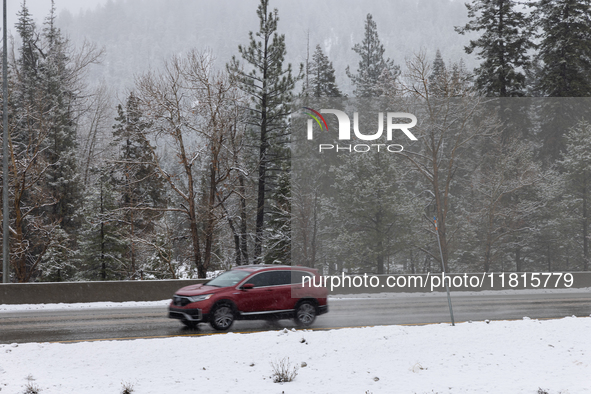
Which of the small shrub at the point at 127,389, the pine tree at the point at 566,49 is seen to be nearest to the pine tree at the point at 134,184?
the pine tree at the point at 566,49

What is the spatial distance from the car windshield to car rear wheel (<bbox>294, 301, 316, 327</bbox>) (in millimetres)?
1744

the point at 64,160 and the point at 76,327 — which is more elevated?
the point at 64,160

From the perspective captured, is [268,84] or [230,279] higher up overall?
[268,84]

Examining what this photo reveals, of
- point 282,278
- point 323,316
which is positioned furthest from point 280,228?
point 282,278

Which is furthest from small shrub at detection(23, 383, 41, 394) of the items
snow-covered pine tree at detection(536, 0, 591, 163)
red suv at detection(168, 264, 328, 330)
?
snow-covered pine tree at detection(536, 0, 591, 163)

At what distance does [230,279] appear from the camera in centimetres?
1461

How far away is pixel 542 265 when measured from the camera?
19.0 meters

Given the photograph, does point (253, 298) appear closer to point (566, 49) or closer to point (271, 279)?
point (271, 279)

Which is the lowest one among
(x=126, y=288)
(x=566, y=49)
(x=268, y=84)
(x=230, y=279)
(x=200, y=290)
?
(x=126, y=288)

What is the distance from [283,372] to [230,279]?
5.28 meters

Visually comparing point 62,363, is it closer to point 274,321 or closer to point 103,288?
point 274,321

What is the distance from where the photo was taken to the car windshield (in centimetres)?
1438

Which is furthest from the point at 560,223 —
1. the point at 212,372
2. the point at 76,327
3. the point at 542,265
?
the point at 76,327

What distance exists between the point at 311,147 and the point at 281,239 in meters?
11.4
